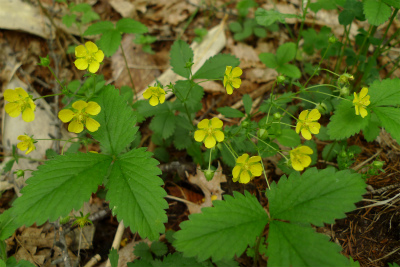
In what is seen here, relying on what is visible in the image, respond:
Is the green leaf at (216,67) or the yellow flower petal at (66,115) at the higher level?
the green leaf at (216,67)

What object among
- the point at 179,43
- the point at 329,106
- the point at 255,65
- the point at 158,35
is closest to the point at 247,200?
the point at 329,106

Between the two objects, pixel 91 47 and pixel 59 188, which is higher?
pixel 91 47

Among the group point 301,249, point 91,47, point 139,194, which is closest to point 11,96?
point 91,47

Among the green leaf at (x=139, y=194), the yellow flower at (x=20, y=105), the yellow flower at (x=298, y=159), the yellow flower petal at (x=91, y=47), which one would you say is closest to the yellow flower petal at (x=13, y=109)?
the yellow flower at (x=20, y=105)

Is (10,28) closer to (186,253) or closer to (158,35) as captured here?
(158,35)

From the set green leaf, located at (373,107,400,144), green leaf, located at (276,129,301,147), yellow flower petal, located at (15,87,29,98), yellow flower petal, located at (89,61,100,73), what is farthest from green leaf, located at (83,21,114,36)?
green leaf, located at (373,107,400,144)

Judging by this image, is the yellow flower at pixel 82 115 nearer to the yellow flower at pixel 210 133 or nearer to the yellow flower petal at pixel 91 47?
the yellow flower petal at pixel 91 47

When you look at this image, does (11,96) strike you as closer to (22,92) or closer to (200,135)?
(22,92)
